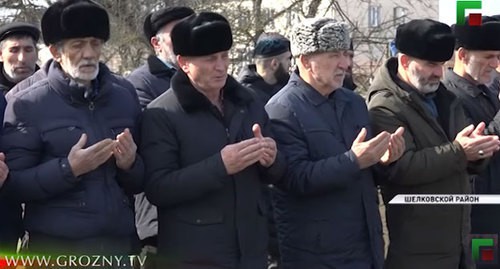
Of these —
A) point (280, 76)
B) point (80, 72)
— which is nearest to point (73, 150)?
point (80, 72)

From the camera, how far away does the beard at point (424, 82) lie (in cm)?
442

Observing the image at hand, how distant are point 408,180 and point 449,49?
0.73 metres

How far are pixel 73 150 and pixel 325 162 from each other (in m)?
1.18

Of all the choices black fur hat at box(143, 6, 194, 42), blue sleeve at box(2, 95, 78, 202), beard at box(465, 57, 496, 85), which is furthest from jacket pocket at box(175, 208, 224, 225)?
beard at box(465, 57, 496, 85)

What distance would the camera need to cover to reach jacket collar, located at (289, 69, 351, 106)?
415 cm

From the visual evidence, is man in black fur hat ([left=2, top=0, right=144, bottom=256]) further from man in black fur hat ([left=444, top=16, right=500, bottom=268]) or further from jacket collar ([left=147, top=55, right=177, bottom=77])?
man in black fur hat ([left=444, top=16, right=500, bottom=268])

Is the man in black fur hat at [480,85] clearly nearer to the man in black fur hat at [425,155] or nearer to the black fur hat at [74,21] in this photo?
the man in black fur hat at [425,155]

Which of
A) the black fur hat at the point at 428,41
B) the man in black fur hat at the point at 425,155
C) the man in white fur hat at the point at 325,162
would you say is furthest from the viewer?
the black fur hat at the point at 428,41

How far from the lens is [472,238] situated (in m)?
4.88

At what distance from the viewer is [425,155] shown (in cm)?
424

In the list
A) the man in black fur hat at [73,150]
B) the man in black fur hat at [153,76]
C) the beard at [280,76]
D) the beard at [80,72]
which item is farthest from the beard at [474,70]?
the beard at [80,72]

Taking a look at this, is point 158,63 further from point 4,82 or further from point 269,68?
point 269,68

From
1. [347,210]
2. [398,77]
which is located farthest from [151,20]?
[347,210]

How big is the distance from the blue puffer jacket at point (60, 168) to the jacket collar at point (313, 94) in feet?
3.08
